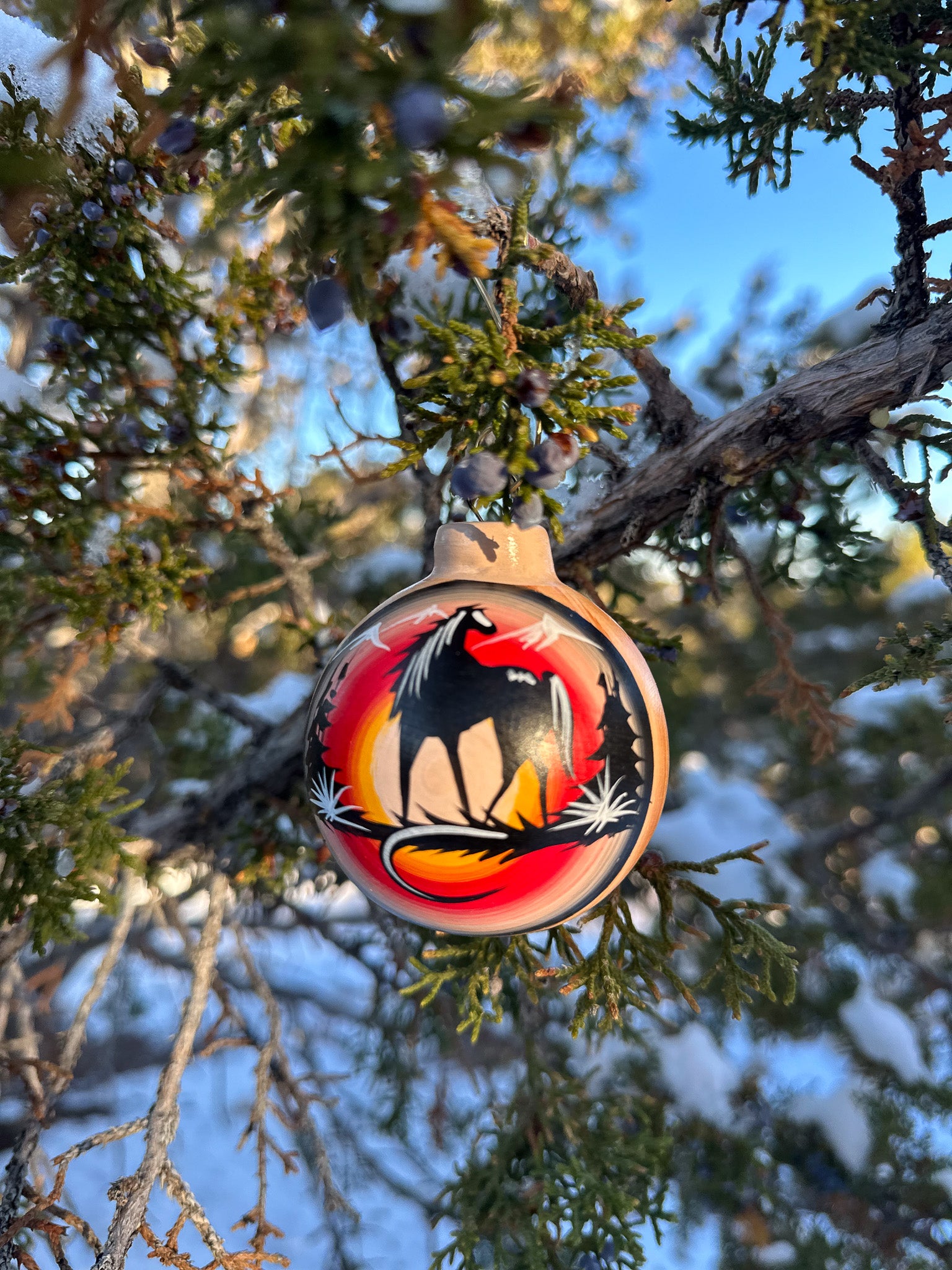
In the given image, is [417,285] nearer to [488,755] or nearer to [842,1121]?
[488,755]

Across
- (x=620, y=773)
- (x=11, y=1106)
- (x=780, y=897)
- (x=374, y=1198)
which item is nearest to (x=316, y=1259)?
(x=374, y=1198)

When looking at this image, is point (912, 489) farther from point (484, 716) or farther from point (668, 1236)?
point (668, 1236)

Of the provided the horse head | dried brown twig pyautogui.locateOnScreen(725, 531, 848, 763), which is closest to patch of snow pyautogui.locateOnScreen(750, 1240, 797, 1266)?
dried brown twig pyautogui.locateOnScreen(725, 531, 848, 763)

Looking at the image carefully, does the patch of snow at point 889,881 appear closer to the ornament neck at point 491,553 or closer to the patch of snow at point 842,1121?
the patch of snow at point 842,1121

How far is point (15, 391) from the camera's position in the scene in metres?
2.23

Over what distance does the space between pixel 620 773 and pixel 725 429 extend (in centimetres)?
98

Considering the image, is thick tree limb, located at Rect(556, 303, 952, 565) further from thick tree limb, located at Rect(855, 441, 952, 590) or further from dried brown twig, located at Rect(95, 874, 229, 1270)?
dried brown twig, located at Rect(95, 874, 229, 1270)

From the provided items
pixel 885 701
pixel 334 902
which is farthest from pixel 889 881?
pixel 334 902

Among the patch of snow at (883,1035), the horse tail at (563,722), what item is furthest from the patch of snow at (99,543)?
the patch of snow at (883,1035)

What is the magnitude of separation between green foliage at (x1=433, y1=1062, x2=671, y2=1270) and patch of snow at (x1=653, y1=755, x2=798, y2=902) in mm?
1167

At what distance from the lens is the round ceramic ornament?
4.44ft

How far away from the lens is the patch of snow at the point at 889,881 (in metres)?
5.32

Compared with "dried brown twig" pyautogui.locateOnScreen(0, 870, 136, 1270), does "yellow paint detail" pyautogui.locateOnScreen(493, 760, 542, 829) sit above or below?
above

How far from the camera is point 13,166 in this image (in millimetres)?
870
